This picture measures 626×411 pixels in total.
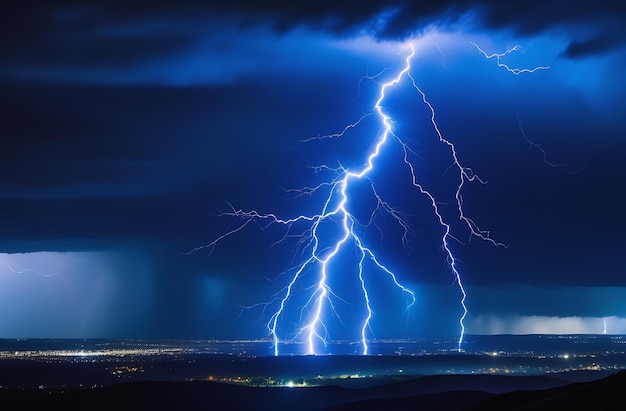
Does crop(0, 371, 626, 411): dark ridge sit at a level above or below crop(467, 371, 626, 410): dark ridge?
below

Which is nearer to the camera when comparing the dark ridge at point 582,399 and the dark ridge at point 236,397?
the dark ridge at point 582,399

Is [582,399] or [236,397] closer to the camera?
[582,399]

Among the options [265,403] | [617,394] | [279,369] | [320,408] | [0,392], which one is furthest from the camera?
[279,369]

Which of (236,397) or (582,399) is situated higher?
(582,399)

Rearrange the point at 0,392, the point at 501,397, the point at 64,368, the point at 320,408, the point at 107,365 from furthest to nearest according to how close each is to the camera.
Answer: the point at 107,365, the point at 64,368, the point at 0,392, the point at 320,408, the point at 501,397

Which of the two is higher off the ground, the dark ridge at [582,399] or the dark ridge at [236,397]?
the dark ridge at [582,399]

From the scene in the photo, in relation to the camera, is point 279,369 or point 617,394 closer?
point 617,394

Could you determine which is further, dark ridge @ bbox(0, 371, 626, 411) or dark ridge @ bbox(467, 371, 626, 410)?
dark ridge @ bbox(0, 371, 626, 411)

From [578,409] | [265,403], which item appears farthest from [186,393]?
[578,409]

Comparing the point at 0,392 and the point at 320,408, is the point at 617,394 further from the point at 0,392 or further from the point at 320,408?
the point at 0,392

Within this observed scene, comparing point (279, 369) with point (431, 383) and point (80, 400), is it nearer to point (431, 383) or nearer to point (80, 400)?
point (431, 383)
